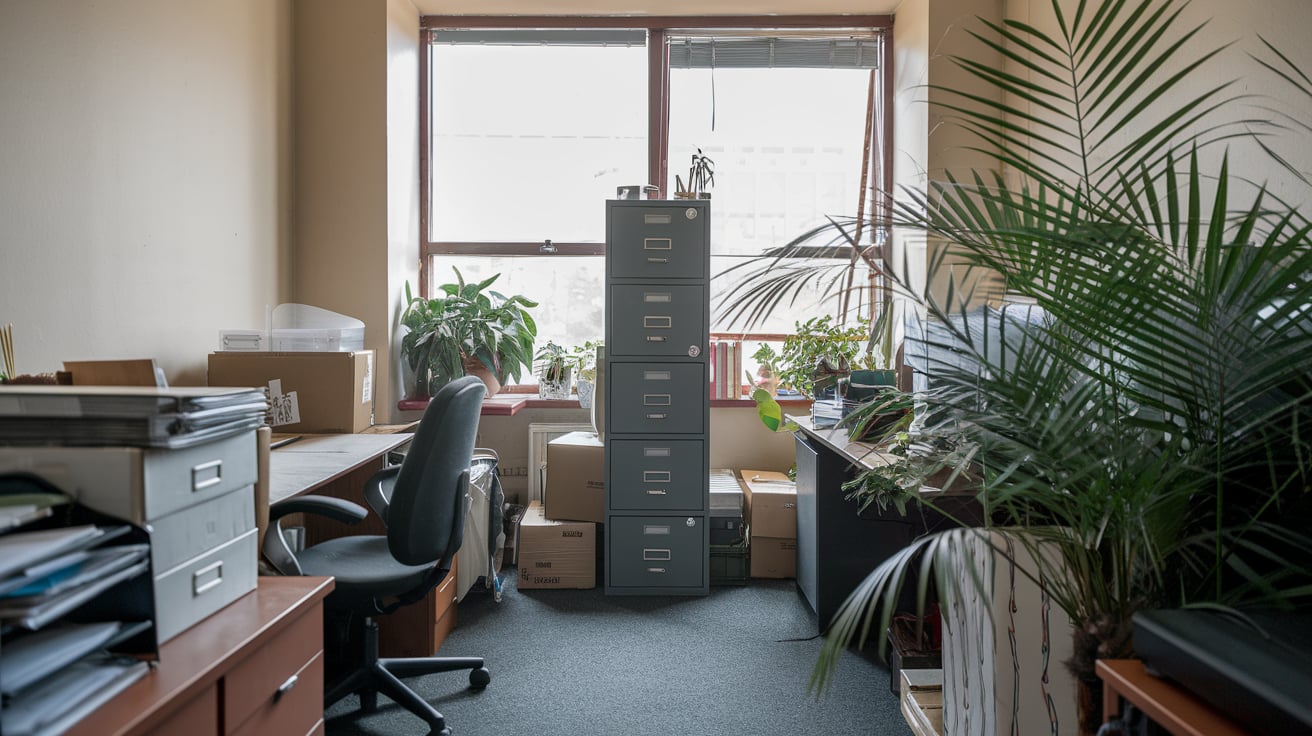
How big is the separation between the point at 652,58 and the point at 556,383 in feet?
5.51

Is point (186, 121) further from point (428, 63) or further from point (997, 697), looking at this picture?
point (997, 697)

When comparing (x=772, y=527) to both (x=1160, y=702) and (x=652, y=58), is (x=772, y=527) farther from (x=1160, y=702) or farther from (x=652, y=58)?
(x=1160, y=702)

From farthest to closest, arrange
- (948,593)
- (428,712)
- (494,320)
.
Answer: (494,320) → (428,712) → (948,593)

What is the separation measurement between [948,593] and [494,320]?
9.56 ft

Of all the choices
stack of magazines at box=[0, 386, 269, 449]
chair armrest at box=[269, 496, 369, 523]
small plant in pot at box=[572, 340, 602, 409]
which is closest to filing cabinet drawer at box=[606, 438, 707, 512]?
small plant in pot at box=[572, 340, 602, 409]

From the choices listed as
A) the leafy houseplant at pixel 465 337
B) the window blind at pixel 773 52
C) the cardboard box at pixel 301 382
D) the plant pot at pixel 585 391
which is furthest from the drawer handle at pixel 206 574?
the window blind at pixel 773 52

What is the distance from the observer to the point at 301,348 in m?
2.85

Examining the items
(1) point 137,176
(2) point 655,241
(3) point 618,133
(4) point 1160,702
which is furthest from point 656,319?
(4) point 1160,702

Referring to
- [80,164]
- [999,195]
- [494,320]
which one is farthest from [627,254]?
[999,195]

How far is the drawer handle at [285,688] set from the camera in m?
1.16

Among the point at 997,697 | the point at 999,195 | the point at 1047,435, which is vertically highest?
the point at 999,195

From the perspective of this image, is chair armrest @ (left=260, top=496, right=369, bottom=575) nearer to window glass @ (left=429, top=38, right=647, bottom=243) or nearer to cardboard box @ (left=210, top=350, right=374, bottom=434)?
cardboard box @ (left=210, top=350, right=374, bottom=434)

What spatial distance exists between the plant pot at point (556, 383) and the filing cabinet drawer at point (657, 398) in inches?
25.2

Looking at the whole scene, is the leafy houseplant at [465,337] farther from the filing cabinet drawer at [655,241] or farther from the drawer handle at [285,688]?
the drawer handle at [285,688]
